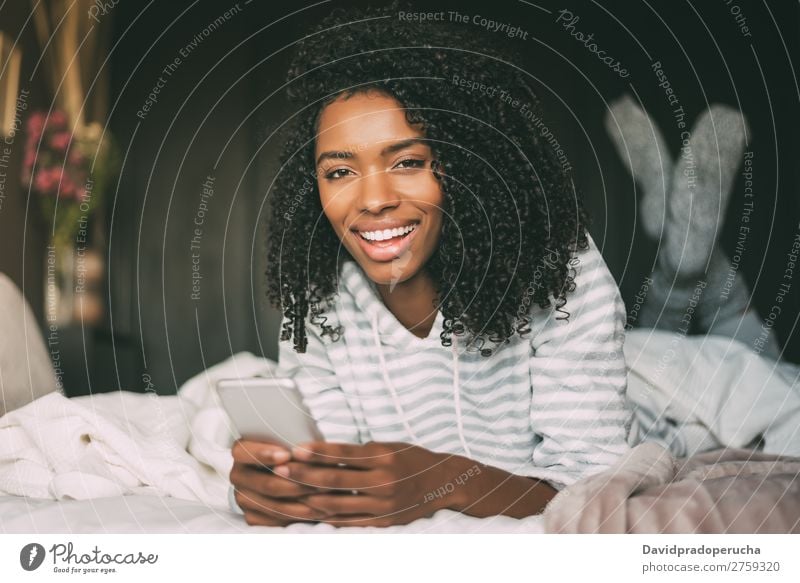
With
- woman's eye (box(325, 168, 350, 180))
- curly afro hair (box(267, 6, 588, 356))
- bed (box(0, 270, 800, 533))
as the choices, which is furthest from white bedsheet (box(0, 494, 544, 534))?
woman's eye (box(325, 168, 350, 180))

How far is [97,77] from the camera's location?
1207 millimetres

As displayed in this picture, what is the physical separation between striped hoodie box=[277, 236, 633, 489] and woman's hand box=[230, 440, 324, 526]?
0.37 feet

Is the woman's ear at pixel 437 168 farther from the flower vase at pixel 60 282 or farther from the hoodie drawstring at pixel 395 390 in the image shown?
the flower vase at pixel 60 282

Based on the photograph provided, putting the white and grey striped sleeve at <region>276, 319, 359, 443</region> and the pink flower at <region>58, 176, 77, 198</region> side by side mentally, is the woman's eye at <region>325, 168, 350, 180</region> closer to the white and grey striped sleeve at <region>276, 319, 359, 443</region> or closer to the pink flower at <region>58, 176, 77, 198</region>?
the white and grey striped sleeve at <region>276, 319, 359, 443</region>

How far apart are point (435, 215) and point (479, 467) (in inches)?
12.7

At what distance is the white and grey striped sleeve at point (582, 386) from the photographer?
1021 millimetres

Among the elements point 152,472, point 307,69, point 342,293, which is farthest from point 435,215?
point 152,472

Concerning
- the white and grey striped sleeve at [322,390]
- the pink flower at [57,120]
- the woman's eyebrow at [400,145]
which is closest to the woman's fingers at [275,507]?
the white and grey striped sleeve at [322,390]

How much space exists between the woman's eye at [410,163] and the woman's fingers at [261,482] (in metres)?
0.41

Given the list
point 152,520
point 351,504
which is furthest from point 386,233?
point 152,520

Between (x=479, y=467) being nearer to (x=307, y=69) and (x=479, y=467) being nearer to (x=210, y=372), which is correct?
(x=210, y=372)

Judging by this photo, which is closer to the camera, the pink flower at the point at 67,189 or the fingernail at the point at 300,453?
the fingernail at the point at 300,453

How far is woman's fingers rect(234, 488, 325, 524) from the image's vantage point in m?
1.03

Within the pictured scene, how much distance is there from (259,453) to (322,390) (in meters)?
0.16
